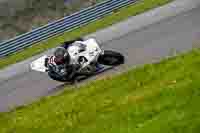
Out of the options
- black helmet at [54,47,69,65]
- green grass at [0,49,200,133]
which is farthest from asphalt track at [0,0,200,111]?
green grass at [0,49,200,133]

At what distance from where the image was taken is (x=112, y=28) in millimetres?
26125

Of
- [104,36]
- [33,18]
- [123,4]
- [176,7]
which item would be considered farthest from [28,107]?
[33,18]

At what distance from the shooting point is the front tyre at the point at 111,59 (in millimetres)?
17297

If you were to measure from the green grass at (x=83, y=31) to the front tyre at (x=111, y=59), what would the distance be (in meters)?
10.1

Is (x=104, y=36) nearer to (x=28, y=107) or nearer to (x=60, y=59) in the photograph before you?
(x=60, y=59)

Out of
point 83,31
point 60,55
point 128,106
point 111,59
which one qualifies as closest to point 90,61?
point 111,59

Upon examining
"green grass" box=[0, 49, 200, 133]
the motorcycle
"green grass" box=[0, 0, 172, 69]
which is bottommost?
"green grass" box=[0, 0, 172, 69]

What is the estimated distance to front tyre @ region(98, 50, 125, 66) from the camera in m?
17.3

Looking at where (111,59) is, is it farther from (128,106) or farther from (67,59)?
(128,106)

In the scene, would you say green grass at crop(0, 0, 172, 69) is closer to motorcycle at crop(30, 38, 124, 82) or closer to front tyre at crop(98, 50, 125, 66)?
motorcycle at crop(30, 38, 124, 82)

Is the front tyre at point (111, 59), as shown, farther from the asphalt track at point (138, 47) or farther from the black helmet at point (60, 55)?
the black helmet at point (60, 55)

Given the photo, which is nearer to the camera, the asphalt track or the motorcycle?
the motorcycle

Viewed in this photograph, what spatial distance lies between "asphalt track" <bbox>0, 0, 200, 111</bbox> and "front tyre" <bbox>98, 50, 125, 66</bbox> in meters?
0.29

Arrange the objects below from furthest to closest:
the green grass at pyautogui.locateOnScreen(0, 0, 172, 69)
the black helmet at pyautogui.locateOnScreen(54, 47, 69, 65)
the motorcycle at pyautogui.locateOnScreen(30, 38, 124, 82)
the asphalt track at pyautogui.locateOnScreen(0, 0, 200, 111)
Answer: the green grass at pyautogui.locateOnScreen(0, 0, 172, 69), the asphalt track at pyautogui.locateOnScreen(0, 0, 200, 111), the motorcycle at pyautogui.locateOnScreen(30, 38, 124, 82), the black helmet at pyautogui.locateOnScreen(54, 47, 69, 65)
